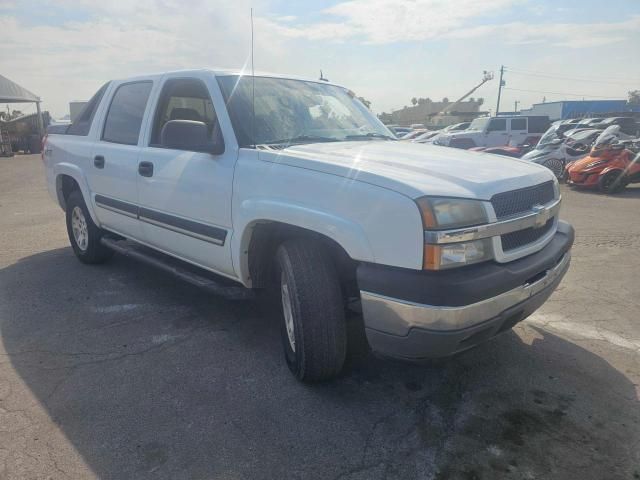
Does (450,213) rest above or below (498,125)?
below

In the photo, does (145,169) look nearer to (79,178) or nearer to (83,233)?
(79,178)

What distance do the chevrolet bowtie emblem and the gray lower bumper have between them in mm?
412

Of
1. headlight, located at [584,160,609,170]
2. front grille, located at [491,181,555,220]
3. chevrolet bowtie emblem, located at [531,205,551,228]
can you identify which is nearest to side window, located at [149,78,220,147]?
front grille, located at [491,181,555,220]

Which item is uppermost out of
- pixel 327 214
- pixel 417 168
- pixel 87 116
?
pixel 87 116

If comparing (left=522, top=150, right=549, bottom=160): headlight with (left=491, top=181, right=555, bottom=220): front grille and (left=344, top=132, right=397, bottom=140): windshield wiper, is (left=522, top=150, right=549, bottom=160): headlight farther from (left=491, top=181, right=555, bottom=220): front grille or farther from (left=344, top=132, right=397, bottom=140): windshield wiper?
(left=491, top=181, right=555, bottom=220): front grille

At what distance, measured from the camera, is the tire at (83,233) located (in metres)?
5.24

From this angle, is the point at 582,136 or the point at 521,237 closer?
the point at 521,237

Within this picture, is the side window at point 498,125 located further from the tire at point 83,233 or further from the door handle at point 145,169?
the door handle at point 145,169

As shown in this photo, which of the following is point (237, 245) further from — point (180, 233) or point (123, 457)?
point (123, 457)

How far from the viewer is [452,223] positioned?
230cm

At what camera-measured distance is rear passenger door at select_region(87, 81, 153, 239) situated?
165 inches

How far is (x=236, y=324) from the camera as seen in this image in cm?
397

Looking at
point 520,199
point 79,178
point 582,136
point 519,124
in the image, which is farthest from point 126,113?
point 519,124

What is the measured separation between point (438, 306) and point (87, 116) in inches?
176
